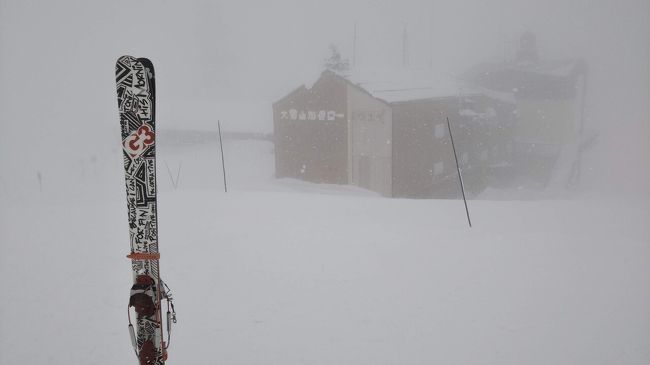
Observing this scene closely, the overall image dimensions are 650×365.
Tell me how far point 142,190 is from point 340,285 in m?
4.03

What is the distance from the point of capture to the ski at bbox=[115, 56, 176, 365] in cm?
453

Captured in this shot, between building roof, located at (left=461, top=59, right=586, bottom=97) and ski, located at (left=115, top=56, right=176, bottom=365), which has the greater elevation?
building roof, located at (left=461, top=59, right=586, bottom=97)

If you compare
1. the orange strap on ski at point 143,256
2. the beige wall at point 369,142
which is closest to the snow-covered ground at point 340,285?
the orange strap on ski at point 143,256

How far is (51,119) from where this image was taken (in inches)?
1891

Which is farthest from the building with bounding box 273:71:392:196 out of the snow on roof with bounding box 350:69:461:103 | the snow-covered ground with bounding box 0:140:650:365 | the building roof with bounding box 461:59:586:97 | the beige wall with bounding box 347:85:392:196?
the building roof with bounding box 461:59:586:97

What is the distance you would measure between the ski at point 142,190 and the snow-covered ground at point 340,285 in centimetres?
128

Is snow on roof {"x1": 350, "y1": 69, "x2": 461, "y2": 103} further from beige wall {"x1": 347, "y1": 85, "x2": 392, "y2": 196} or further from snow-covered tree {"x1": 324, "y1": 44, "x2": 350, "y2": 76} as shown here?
snow-covered tree {"x1": 324, "y1": 44, "x2": 350, "y2": 76}

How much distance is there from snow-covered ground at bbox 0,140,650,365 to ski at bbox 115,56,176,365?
128 centimetres

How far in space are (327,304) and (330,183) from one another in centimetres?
1854

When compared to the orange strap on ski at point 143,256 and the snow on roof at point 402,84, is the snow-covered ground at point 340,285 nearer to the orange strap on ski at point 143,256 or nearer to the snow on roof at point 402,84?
the orange strap on ski at point 143,256

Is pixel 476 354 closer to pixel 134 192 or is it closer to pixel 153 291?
pixel 153 291

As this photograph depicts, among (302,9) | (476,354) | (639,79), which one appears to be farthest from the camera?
(302,9)

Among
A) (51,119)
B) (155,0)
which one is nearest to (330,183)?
(51,119)

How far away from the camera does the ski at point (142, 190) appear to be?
4.53m
